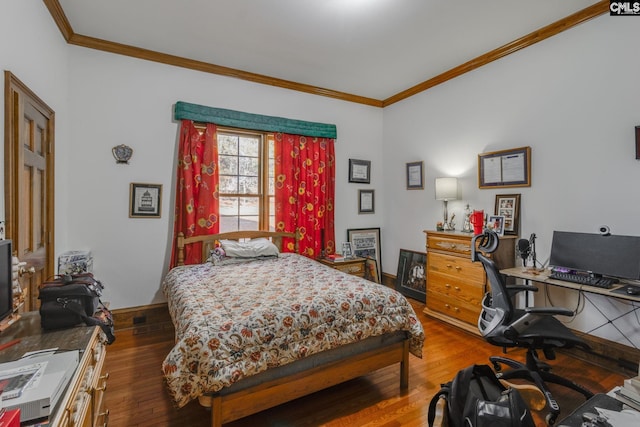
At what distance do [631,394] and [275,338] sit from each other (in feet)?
5.09

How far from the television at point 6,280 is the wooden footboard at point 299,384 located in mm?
979

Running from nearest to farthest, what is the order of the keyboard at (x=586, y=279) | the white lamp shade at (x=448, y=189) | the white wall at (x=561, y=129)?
the keyboard at (x=586, y=279) < the white wall at (x=561, y=129) < the white lamp shade at (x=448, y=189)

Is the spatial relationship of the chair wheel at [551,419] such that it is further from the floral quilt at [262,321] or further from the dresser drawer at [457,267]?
the dresser drawer at [457,267]

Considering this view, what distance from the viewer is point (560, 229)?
2795mm

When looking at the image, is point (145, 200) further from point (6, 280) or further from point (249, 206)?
point (6, 280)

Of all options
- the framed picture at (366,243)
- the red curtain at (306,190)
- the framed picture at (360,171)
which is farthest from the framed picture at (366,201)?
the red curtain at (306,190)

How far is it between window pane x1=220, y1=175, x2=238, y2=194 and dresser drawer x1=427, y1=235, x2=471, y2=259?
242 cm

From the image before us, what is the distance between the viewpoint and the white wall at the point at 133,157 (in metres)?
3.05

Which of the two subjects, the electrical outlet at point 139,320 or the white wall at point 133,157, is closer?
the white wall at point 133,157

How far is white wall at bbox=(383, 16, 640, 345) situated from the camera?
243 centimetres

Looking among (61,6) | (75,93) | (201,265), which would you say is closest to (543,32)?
(201,265)

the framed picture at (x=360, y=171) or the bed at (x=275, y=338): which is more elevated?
the framed picture at (x=360, y=171)

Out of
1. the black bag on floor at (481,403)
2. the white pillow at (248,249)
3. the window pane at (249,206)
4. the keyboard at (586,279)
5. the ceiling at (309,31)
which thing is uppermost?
the ceiling at (309,31)

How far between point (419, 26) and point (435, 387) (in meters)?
3.02
